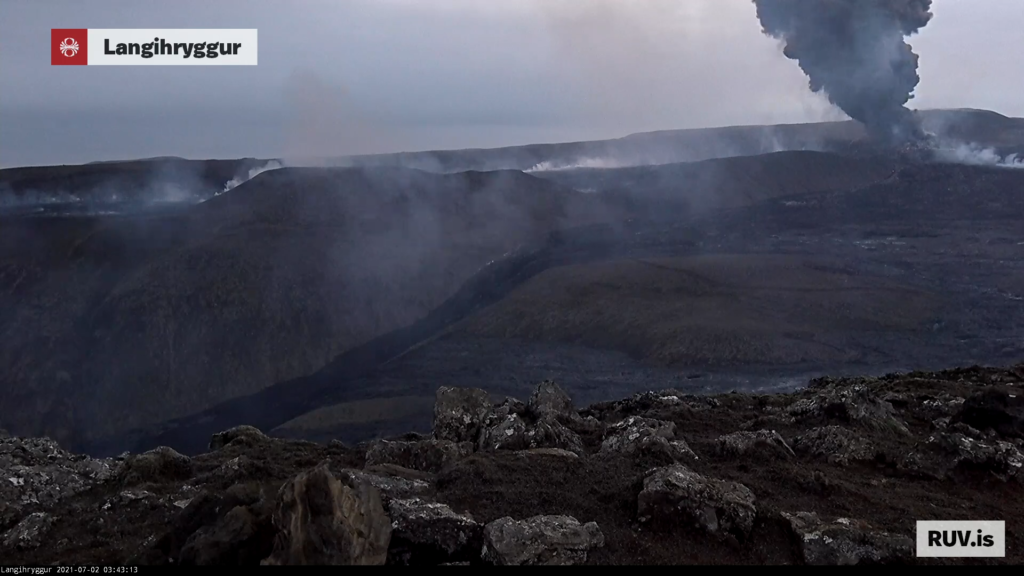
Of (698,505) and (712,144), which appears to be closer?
(698,505)

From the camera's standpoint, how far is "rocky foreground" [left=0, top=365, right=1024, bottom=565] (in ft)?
20.3

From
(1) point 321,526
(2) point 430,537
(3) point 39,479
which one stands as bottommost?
(3) point 39,479

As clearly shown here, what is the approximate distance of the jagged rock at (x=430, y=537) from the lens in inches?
250

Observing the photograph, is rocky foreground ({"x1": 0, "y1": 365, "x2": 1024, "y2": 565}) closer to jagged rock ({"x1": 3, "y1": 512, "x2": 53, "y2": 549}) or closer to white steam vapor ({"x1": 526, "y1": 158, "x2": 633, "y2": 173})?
jagged rock ({"x1": 3, "y1": 512, "x2": 53, "y2": 549})

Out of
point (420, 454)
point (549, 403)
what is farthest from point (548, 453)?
point (549, 403)

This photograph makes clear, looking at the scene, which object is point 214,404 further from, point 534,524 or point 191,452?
point 534,524

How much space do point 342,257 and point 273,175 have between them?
11273 mm

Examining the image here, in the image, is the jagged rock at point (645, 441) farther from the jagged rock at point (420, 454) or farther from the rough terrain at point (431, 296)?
the rough terrain at point (431, 296)

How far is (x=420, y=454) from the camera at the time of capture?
31.1 ft

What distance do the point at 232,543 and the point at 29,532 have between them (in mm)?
3563

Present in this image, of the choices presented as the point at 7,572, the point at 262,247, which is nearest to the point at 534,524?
the point at 7,572

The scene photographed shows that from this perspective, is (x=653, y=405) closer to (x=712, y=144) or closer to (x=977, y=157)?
(x=977, y=157)

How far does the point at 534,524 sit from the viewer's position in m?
6.52

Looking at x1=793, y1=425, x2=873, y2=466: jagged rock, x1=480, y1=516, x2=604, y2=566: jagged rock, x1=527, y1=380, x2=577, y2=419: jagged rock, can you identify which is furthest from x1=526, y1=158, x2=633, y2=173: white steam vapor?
x1=480, y1=516, x2=604, y2=566: jagged rock
